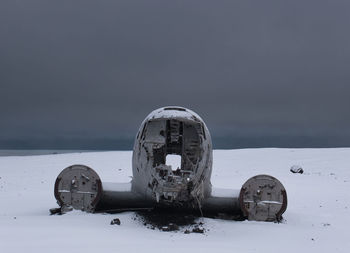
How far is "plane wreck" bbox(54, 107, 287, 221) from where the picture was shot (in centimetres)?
852

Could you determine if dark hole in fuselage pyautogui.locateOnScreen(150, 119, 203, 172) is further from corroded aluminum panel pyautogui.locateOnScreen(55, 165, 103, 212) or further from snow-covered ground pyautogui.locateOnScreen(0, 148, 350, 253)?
corroded aluminum panel pyautogui.locateOnScreen(55, 165, 103, 212)

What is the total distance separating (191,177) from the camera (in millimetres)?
8531

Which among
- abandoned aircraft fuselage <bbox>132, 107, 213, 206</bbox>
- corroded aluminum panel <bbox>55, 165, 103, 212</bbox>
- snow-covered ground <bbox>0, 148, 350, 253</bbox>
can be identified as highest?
abandoned aircraft fuselage <bbox>132, 107, 213, 206</bbox>

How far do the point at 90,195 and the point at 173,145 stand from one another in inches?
108

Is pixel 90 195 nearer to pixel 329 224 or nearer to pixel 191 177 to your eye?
pixel 191 177

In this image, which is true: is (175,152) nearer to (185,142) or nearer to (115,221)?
(185,142)

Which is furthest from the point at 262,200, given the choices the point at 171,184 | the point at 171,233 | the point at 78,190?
the point at 78,190

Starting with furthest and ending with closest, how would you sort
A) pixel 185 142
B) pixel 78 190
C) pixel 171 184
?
pixel 78 190 → pixel 185 142 → pixel 171 184

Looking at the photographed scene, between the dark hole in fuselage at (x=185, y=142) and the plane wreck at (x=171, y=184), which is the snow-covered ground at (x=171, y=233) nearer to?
the plane wreck at (x=171, y=184)

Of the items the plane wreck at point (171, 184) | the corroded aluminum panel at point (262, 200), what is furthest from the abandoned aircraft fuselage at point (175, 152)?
the corroded aluminum panel at point (262, 200)

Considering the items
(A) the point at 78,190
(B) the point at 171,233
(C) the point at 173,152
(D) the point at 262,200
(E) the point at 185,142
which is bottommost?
(B) the point at 171,233

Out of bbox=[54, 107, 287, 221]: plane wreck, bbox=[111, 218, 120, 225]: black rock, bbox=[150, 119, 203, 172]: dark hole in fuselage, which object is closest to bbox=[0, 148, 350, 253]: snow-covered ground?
bbox=[111, 218, 120, 225]: black rock

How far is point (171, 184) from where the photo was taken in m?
8.05

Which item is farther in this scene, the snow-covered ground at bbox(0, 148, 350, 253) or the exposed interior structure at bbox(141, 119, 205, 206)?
the exposed interior structure at bbox(141, 119, 205, 206)
